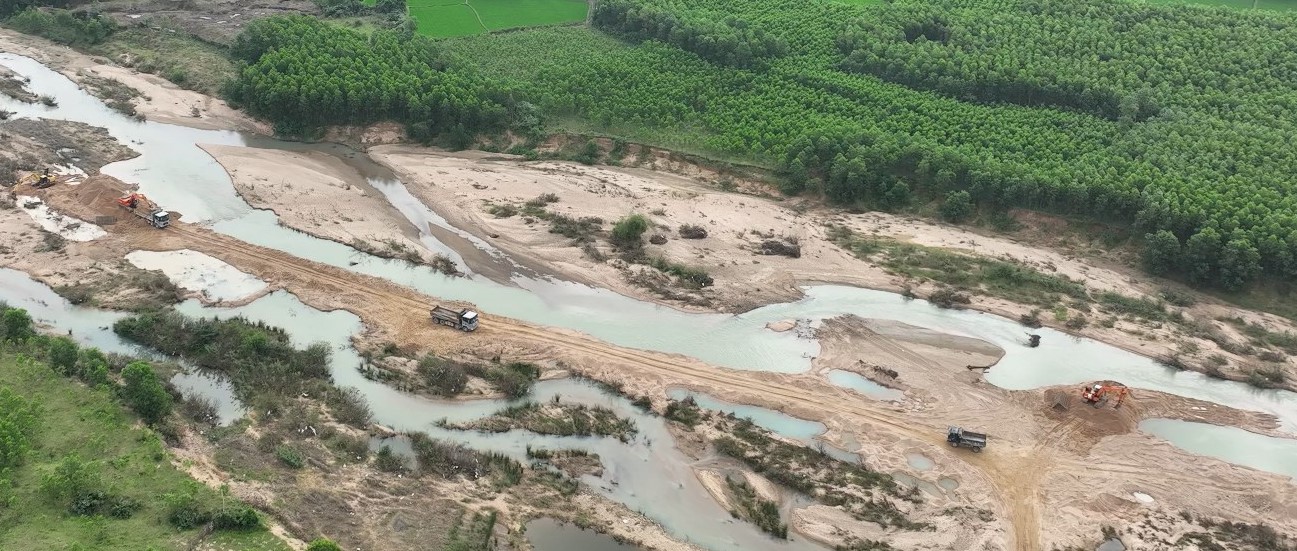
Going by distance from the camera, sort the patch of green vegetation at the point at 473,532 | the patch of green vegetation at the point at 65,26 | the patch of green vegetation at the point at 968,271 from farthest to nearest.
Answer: the patch of green vegetation at the point at 65,26, the patch of green vegetation at the point at 968,271, the patch of green vegetation at the point at 473,532

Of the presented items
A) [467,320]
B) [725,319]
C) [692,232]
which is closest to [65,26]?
[467,320]

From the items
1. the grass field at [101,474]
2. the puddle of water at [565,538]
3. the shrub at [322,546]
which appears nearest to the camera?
the shrub at [322,546]

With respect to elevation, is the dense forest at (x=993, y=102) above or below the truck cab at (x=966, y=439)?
above

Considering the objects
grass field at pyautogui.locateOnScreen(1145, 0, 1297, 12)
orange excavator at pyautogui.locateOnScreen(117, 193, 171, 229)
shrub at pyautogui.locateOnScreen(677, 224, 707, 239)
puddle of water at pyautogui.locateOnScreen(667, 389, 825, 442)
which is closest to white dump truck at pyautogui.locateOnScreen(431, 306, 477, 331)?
puddle of water at pyautogui.locateOnScreen(667, 389, 825, 442)

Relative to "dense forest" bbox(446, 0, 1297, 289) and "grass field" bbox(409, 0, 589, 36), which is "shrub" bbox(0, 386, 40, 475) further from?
"grass field" bbox(409, 0, 589, 36)

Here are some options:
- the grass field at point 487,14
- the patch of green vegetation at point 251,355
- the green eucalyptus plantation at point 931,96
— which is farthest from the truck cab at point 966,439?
the grass field at point 487,14

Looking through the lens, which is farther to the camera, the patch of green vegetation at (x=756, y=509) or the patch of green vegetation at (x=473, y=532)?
the patch of green vegetation at (x=756, y=509)

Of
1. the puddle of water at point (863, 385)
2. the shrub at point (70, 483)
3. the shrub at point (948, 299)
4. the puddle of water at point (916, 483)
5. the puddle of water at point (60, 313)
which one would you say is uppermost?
the shrub at point (948, 299)

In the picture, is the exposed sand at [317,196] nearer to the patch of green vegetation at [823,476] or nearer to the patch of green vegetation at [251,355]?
the patch of green vegetation at [251,355]
